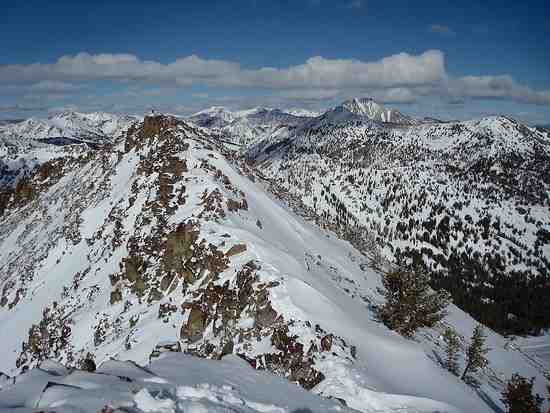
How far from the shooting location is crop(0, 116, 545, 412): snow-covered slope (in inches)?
1158

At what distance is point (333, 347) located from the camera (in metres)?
30.1

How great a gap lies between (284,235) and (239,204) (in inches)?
368

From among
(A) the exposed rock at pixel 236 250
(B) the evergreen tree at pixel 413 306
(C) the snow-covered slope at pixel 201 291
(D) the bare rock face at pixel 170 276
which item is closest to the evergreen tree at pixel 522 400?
(C) the snow-covered slope at pixel 201 291

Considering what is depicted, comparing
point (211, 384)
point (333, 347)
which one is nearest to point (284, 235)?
point (333, 347)

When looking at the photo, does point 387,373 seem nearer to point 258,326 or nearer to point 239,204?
point 258,326

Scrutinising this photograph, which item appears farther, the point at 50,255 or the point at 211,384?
the point at 50,255

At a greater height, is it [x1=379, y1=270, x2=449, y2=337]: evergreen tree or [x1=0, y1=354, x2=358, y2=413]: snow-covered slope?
[x1=0, y1=354, x2=358, y2=413]: snow-covered slope

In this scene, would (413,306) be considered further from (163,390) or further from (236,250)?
(163,390)

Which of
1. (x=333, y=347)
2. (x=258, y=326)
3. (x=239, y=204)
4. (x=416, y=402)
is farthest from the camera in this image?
(x=239, y=204)

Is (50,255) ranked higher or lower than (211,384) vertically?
lower

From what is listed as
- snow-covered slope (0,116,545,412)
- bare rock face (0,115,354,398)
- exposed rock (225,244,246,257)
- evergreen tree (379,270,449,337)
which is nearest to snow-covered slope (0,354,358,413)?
snow-covered slope (0,116,545,412)

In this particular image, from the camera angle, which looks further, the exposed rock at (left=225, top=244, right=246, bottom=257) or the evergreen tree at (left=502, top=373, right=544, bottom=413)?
the exposed rock at (left=225, top=244, right=246, bottom=257)

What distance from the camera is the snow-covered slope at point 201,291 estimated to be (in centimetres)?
2942

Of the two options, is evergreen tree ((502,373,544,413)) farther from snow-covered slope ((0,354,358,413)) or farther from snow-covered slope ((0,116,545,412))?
snow-covered slope ((0,354,358,413))
